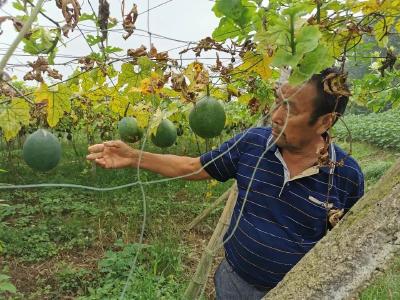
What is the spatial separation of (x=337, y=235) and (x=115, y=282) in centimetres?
308

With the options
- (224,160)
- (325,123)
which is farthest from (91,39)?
(325,123)

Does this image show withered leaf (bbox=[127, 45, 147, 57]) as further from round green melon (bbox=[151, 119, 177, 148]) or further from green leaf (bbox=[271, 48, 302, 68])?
green leaf (bbox=[271, 48, 302, 68])

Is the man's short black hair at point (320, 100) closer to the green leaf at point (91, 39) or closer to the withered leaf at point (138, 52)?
the withered leaf at point (138, 52)

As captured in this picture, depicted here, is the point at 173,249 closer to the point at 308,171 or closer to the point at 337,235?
the point at 308,171

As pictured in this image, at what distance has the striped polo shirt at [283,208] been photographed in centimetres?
186

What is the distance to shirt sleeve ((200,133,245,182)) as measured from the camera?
2.05 metres

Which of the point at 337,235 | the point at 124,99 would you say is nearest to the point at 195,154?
the point at 124,99

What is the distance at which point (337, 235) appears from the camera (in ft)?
2.71

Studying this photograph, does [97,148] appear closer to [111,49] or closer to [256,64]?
[111,49]

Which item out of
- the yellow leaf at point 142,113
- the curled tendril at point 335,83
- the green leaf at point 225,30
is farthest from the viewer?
the yellow leaf at point 142,113

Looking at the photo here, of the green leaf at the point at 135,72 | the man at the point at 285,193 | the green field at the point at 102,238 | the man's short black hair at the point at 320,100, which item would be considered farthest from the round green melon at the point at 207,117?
the green field at the point at 102,238

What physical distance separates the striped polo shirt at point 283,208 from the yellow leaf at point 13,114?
746mm

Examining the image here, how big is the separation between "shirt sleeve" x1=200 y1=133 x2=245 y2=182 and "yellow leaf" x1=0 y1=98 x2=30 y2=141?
76 cm

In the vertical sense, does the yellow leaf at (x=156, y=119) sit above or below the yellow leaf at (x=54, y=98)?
below
